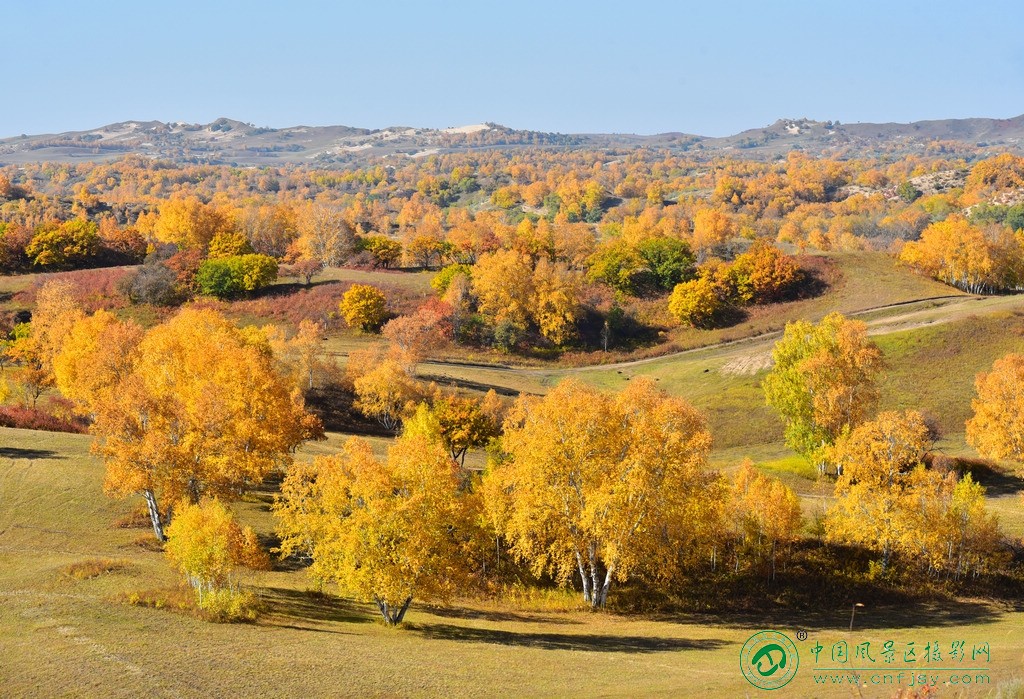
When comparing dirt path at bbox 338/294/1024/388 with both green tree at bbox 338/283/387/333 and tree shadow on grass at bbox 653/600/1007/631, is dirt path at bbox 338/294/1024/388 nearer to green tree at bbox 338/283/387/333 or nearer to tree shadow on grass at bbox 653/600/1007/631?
green tree at bbox 338/283/387/333

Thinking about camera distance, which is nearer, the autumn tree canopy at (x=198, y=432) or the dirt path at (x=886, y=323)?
the autumn tree canopy at (x=198, y=432)

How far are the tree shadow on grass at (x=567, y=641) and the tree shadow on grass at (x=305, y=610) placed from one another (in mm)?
4033

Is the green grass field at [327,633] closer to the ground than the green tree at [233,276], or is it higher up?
closer to the ground

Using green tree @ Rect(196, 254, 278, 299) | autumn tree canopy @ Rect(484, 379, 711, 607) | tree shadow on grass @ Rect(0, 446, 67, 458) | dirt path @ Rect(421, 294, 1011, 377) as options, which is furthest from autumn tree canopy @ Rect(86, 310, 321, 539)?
green tree @ Rect(196, 254, 278, 299)

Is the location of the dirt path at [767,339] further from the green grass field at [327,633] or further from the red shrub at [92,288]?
the red shrub at [92,288]

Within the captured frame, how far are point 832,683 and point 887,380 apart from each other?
7755 cm

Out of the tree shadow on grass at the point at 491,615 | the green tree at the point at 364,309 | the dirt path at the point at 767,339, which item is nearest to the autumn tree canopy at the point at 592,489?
A: the tree shadow on grass at the point at 491,615

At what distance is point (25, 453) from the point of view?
2422 inches

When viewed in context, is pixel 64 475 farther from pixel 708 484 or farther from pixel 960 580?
pixel 960 580

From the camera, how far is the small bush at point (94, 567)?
141 ft

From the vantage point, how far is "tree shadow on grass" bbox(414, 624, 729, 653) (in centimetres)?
4009

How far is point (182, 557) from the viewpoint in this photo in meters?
40.0

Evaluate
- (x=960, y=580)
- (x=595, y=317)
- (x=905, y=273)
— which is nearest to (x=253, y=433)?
(x=960, y=580)

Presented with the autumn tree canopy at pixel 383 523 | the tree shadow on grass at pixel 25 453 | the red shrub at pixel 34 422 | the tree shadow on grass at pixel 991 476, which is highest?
the autumn tree canopy at pixel 383 523
